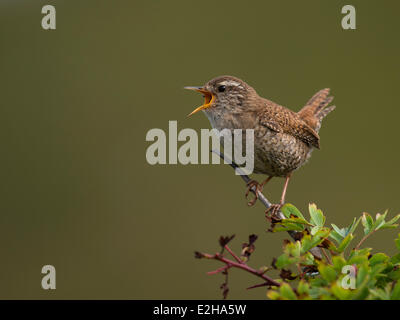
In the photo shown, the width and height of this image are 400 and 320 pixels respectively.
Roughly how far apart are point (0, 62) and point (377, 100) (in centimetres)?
575

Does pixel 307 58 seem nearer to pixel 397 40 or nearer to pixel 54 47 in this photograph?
pixel 397 40

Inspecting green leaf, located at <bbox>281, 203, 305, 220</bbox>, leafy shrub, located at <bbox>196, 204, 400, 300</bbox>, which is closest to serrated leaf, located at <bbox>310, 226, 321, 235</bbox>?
leafy shrub, located at <bbox>196, 204, 400, 300</bbox>

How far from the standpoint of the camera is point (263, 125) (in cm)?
349

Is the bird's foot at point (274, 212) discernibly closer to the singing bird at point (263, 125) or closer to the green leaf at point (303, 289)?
the singing bird at point (263, 125)

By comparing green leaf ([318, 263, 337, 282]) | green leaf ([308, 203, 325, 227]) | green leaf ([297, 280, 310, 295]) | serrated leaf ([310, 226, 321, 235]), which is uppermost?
green leaf ([308, 203, 325, 227])

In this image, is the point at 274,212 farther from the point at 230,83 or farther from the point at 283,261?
the point at 283,261

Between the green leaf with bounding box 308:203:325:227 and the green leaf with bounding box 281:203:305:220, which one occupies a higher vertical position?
the green leaf with bounding box 281:203:305:220

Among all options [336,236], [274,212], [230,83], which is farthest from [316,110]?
[336,236]

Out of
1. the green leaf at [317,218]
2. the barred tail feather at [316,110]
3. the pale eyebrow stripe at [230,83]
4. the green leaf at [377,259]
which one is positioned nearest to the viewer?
the green leaf at [377,259]

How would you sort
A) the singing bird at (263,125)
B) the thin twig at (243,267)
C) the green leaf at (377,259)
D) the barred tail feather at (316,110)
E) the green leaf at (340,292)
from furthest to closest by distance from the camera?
the barred tail feather at (316,110), the singing bird at (263,125), the green leaf at (377,259), the thin twig at (243,267), the green leaf at (340,292)

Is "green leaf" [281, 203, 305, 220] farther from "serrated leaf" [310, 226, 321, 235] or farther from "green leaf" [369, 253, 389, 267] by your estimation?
"green leaf" [369, 253, 389, 267]

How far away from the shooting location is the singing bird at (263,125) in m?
3.41

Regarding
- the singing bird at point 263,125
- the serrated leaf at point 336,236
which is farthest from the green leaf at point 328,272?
the singing bird at point 263,125

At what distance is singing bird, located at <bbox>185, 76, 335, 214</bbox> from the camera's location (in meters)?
3.41
